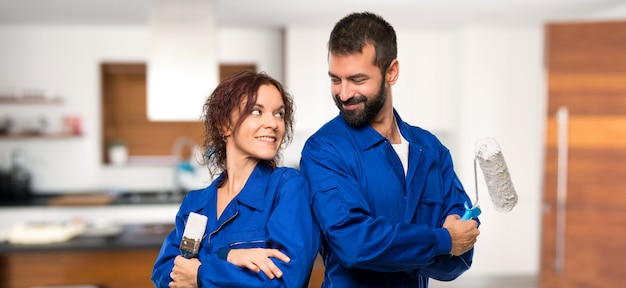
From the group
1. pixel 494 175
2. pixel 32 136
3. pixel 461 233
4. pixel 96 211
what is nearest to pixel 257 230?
pixel 461 233

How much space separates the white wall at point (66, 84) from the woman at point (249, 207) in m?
4.97

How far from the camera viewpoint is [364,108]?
1.62 m

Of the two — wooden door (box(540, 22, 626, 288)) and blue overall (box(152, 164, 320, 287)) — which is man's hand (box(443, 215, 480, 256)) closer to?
blue overall (box(152, 164, 320, 287))

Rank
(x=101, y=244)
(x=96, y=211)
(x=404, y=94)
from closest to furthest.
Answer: (x=101, y=244) < (x=96, y=211) < (x=404, y=94)

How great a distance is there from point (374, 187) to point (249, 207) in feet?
1.09

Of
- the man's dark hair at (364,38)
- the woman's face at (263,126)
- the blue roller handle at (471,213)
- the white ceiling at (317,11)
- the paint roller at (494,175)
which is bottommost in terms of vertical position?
the blue roller handle at (471,213)

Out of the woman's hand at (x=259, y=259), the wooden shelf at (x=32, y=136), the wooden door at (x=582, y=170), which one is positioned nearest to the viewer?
the woman's hand at (x=259, y=259)

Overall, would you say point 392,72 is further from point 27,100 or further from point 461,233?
point 27,100

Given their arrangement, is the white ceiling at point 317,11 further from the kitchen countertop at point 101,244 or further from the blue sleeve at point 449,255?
the blue sleeve at point 449,255

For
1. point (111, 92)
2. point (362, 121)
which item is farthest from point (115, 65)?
point (362, 121)

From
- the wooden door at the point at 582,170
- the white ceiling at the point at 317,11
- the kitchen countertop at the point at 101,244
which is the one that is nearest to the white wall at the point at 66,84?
the white ceiling at the point at 317,11

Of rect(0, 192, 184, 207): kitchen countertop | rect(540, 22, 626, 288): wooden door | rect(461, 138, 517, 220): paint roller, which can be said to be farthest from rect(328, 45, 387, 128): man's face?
rect(0, 192, 184, 207): kitchen countertop

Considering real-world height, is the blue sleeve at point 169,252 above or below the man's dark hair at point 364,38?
below

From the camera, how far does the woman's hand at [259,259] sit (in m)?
1.45
